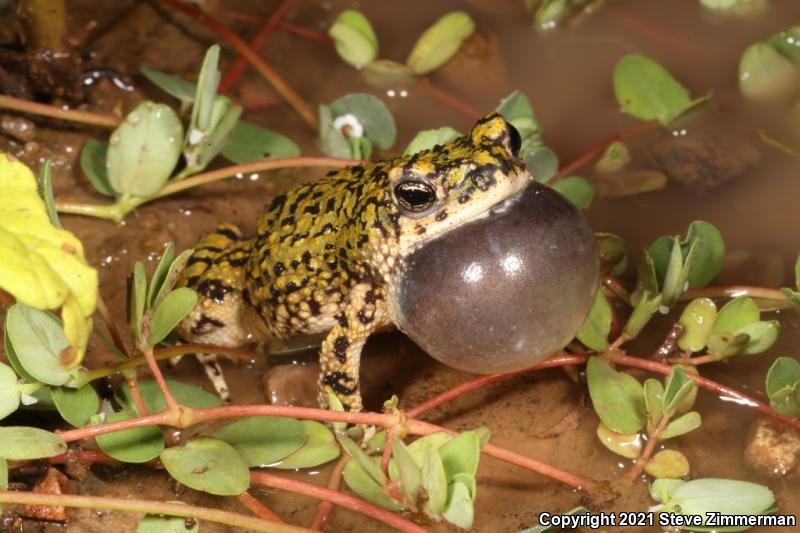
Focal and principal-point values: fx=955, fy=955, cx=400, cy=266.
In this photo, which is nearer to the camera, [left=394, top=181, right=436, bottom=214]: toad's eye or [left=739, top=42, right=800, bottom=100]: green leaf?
[left=394, top=181, right=436, bottom=214]: toad's eye

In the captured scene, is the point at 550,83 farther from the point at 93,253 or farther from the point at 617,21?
the point at 93,253

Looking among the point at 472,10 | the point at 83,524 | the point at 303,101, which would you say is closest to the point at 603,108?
the point at 472,10

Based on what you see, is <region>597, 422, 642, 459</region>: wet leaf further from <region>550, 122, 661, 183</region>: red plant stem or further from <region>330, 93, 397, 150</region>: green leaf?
<region>330, 93, 397, 150</region>: green leaf

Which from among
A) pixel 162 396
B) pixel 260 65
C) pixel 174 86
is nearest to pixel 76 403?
pixel 162 396

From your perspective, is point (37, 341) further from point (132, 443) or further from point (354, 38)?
point (354, 38)

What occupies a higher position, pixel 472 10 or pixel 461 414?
pixel 472 10

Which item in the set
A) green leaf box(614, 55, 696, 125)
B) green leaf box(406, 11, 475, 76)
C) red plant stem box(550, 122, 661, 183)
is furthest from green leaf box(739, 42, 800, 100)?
green leaf box(406, 11, 475, 76)
